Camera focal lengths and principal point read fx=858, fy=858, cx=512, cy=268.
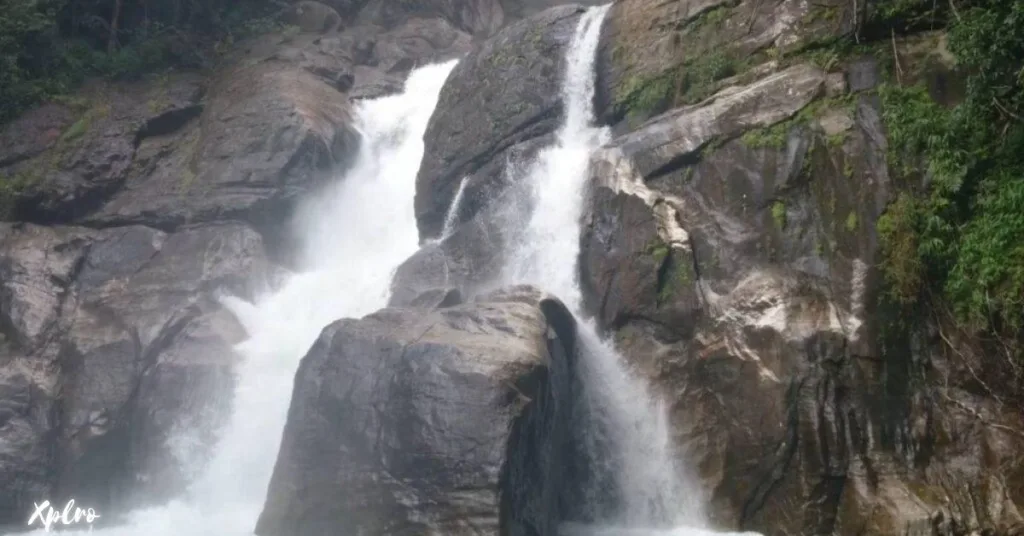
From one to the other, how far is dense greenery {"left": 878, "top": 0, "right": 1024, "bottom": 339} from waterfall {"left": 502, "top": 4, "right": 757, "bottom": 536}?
420 centimetres

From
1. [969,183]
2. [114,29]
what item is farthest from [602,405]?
[114,29]

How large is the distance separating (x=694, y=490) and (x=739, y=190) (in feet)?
15.4

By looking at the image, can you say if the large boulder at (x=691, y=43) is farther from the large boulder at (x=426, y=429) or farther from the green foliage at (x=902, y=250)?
the large boulder at (x=426, y=429)

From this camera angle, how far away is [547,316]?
1323 cm

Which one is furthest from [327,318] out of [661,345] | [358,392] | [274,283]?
[661,345]

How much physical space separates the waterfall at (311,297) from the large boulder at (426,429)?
2693 millimetres

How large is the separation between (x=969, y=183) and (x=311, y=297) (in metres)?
13.0

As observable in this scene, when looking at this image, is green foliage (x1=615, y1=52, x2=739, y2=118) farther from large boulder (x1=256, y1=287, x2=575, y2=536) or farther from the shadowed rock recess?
large boulder (x1=256, y1=287, x2=575, y2=536)

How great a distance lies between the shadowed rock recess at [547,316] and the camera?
446 inches

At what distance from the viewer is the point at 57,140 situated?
21938 mm

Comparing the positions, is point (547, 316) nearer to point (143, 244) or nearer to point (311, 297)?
point (311, 297)

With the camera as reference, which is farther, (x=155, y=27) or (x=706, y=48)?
(x=155, y=27)

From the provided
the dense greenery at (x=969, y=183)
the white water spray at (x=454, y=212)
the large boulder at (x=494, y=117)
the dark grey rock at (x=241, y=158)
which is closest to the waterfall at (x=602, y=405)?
the large boulder at (x=494, y=117)

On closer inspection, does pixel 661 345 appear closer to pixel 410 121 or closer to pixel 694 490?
pixel 694 490
